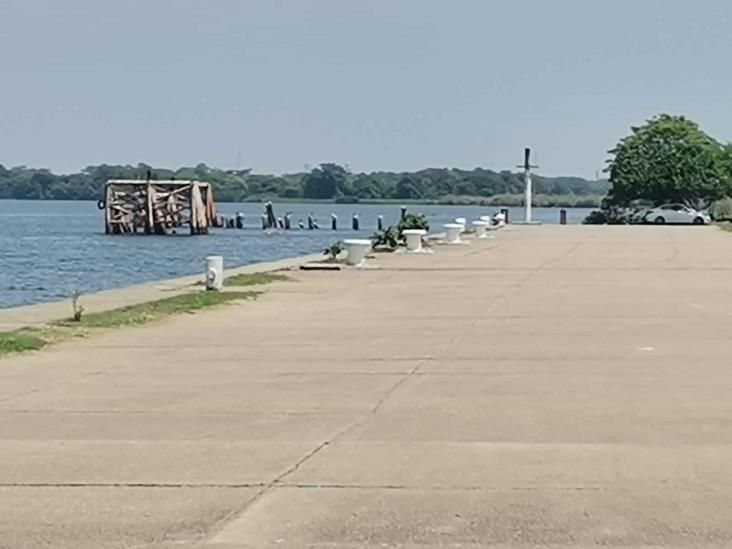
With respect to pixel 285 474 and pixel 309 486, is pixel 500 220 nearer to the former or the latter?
pixel 285 474

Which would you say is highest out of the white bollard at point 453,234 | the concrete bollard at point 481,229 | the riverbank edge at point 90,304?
the riverbank edge at point 90,304

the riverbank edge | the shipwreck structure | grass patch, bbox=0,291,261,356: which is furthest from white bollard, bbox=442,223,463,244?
the shipwreck structure

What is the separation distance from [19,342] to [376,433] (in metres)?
7.09

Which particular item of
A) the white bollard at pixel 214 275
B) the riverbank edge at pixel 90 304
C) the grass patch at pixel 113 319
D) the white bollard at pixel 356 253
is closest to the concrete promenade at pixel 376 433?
the grass patch at pixel 113 319

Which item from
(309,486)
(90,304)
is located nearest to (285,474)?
(309,486)

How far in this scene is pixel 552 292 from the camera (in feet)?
81.0

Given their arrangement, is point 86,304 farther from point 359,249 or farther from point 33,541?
point 33,541

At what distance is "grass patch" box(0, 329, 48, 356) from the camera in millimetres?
15437

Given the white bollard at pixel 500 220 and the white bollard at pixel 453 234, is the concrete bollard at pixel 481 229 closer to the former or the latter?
the white bollard at pixel 453 234

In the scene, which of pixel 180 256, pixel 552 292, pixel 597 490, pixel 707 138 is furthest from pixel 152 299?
pixel 707 138

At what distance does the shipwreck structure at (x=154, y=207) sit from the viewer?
100250 millimetres

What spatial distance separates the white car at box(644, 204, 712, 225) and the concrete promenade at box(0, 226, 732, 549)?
2253 inches

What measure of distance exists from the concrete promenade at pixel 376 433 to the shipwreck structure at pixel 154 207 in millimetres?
81410

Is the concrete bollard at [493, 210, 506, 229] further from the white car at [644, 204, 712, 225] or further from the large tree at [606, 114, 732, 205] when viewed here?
the large tree at [606, 114, 732, 205]
